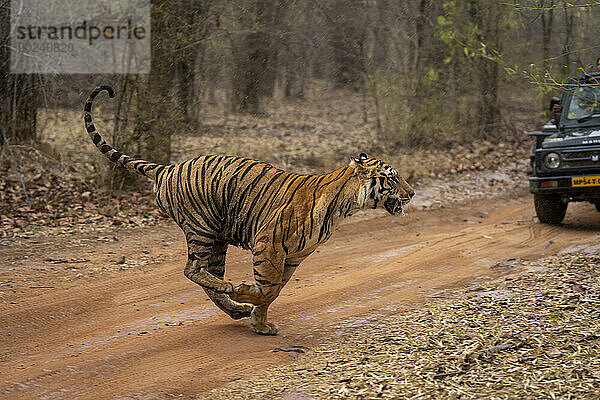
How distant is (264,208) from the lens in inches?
224

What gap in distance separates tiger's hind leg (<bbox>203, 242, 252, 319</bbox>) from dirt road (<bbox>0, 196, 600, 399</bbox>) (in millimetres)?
157

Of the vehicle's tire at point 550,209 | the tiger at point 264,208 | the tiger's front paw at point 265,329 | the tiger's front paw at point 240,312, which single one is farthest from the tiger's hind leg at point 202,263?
the vehicle's tire at point 550,209

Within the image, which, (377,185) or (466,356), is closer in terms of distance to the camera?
(466,356)

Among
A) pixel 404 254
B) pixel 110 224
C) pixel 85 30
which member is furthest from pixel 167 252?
pixel 85 30

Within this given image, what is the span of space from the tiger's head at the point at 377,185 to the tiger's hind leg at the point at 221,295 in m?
1.36

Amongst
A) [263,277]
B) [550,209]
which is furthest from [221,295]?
[550,209]

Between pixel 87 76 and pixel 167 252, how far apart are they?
419 cm

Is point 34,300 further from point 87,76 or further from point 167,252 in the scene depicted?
point 87,76

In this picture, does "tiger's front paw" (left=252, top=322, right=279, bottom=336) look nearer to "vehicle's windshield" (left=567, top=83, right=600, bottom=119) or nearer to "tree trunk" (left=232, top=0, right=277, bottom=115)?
"vehicle's windshield" (left=567, top=83, right=600, bottom=119)

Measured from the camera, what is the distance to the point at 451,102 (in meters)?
17.9

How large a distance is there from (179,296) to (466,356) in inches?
125

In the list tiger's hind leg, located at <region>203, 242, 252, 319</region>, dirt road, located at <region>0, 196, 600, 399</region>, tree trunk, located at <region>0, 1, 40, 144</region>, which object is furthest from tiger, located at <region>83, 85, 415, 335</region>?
tree trunk, located at <region>0, 1, 40, 144</region>

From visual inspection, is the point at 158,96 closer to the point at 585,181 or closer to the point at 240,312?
the point at 240,312

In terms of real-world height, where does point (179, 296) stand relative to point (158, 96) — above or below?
below
